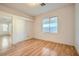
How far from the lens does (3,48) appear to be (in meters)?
1.40

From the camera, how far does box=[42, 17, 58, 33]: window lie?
1475mm

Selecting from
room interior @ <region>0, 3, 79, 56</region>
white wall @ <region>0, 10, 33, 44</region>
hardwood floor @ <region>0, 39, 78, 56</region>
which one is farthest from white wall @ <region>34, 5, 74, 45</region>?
white wall @ <region>0, 10, 33, 44</region>

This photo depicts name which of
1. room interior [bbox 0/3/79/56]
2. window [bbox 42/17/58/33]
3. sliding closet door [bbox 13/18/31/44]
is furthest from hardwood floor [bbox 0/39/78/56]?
window [bbox 42/17/58/33]

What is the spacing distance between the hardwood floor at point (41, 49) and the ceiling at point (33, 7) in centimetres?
59

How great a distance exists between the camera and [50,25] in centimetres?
151

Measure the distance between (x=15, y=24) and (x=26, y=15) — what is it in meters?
0.27

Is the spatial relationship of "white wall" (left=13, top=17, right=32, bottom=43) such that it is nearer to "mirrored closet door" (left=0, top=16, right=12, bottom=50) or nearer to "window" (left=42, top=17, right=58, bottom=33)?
"mirrored closet door" (left=0, top=16, right=12, bottom=50)

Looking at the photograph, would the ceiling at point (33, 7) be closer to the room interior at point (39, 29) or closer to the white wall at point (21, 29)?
the room interior at point (39, 29)

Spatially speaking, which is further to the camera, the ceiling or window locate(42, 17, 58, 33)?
window locate(42, 17, 58, 33)

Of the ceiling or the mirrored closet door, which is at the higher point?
the ceiling

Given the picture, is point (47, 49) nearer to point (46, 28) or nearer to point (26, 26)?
point (46, 28)

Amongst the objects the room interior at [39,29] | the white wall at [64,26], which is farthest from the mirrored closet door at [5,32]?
the white wall at [64,26]

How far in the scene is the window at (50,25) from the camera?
1.47 m

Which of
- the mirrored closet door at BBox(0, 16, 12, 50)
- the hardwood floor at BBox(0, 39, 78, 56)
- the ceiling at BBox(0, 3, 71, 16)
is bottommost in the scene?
the hardwood floor at BBox(0, 39, 78, 56)
